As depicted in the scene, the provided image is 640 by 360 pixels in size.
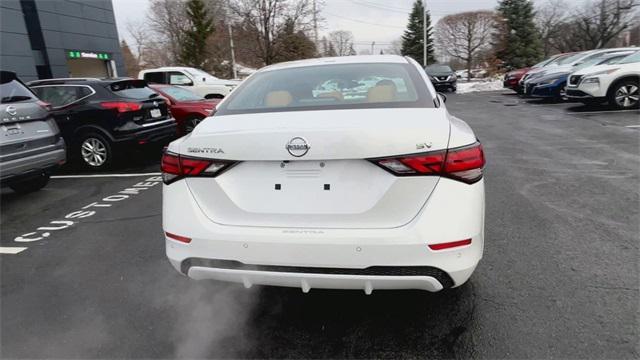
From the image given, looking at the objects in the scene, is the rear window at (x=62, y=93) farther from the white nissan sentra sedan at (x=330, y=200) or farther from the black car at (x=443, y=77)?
the black car at (x=443, y=77)

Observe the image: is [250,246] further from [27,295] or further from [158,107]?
[158,107]

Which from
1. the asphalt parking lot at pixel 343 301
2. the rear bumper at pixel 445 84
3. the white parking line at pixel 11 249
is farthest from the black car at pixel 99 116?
the rear bumper at pixel 445 84

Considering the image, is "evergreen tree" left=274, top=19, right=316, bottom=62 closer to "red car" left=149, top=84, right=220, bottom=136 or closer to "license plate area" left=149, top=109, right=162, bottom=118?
"red car" left=149, top=84, right=220, bottom=136

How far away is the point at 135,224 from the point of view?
4.32 m

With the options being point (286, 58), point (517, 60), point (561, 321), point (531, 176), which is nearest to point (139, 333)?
point (561, 321)

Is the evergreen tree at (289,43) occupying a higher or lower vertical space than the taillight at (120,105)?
higher

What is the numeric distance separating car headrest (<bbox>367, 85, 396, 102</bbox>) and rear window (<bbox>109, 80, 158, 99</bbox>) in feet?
19.0

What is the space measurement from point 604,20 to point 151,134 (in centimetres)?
3465

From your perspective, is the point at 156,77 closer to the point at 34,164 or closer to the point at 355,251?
the point at 34,164

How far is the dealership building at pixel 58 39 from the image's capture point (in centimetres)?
1645

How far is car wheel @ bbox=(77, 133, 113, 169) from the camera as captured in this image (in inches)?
271

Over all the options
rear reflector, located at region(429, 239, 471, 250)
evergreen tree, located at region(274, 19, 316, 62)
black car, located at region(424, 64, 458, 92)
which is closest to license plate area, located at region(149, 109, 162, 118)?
rear reflector, located at region(429, 239, 471, 250)

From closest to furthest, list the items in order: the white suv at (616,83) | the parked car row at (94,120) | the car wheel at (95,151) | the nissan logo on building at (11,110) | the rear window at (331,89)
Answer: the rear window at (331,89), the nissan logo on building at (11,110), the parked car row at (94,120), the car wheel at (95,151), the white suv at (616,83)

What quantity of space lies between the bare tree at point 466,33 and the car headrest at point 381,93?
37.2 metres
